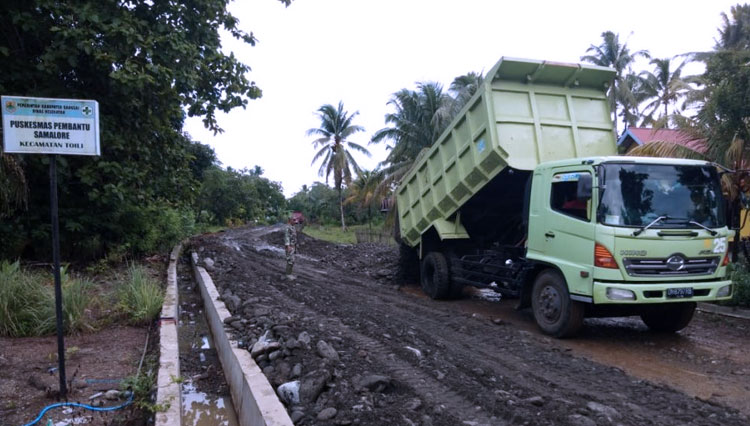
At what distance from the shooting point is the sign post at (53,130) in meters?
4.71

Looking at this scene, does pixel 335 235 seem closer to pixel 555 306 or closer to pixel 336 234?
pixel 336 234

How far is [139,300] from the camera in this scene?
7.90 metres

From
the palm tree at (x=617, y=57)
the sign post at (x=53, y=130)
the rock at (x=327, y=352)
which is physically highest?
the palm tree at (x=617, y=57)

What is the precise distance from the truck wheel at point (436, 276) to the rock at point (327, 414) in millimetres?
6054

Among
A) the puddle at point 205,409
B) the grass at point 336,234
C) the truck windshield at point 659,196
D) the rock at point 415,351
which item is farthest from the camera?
the grass at point 336,234

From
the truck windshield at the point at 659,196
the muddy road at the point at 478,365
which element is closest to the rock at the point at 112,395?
the muddy road at the point at 478,365

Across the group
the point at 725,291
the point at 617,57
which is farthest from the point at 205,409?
the point at 617,57

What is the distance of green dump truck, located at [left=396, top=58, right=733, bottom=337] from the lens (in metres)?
6.52

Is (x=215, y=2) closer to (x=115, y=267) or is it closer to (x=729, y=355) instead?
(x=115, y=267)

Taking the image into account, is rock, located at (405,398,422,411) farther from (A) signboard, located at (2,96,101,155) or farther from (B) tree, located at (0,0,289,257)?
(B) tree, located at (0,0,289,257)

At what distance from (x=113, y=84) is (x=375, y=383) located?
7.59m

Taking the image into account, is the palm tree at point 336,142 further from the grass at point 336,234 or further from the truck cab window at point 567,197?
the truck cab window at point 567,197

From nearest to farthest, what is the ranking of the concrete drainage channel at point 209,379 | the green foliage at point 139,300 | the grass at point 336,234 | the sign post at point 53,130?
the concrete drainage channel at point 209,379
the sign post at point 53,130
the green foliage at point 139,300
the grass at point 336,234

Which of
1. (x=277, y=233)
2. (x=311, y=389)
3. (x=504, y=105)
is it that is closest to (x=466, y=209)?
(x=504, y=105)
